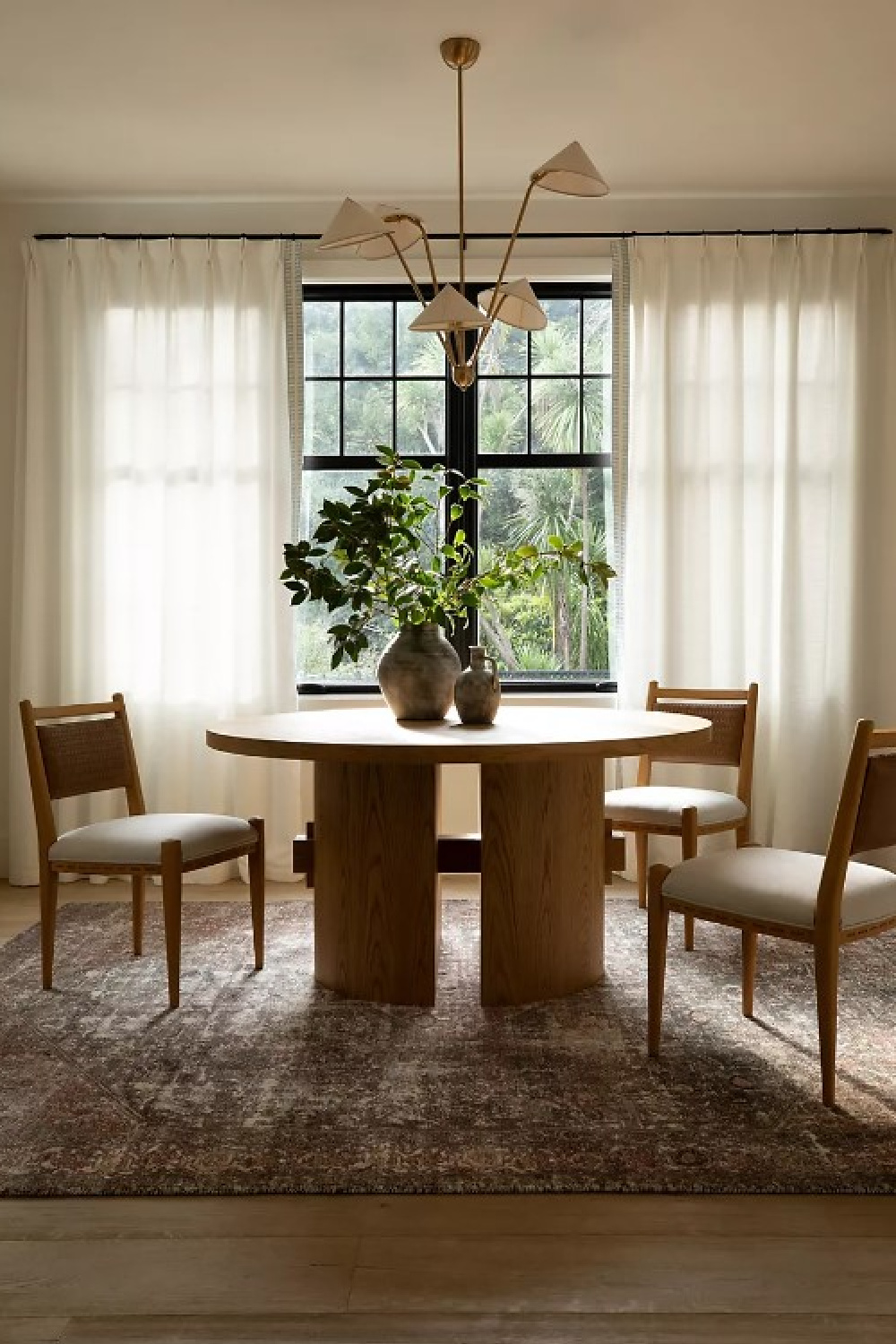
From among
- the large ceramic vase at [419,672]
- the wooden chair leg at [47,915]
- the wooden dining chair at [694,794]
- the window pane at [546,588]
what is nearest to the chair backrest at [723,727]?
the wooden dining chair at [694,794]

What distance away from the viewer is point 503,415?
17.2 ft

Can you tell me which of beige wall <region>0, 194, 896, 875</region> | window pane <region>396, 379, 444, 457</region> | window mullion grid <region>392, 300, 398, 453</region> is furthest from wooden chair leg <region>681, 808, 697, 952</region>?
window mullion grid <region>392, 300, 398, 453</region>

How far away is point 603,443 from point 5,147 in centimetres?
263

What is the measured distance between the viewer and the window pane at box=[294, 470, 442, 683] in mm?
5277

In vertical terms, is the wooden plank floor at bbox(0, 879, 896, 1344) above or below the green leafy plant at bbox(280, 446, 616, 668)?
below

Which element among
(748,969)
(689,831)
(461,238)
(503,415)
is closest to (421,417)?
(503,415)

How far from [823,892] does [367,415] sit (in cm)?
331

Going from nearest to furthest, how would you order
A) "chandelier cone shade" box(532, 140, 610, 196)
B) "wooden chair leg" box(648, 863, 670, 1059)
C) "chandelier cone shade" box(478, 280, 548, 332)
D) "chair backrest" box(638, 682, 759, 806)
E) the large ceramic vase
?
"wooden chair leg" box(648, 863, 670, 1059) → "chandelier cone shade" box(532, 140, 610, 196) → the large ceramic vase → "chandelier cone shade" box(478, 280, 548, 332) → "chair backrest" box(638, 682, 759, 806)

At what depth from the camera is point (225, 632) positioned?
5.06 m

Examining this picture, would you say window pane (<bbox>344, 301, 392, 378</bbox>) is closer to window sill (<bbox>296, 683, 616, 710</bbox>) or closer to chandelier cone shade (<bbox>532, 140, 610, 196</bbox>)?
window sill (<bbox>296, 683, 616, 710</bbox>)

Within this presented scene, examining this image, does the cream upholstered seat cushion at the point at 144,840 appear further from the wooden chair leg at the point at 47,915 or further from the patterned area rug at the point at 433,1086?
the patterned area rug at the point at 433,1086

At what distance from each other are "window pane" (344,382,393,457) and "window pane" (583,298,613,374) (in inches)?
34.4

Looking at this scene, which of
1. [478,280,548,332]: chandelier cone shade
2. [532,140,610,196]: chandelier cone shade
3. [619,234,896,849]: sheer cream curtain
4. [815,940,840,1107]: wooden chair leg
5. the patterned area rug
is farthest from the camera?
[619,234,896,849]: sheer cream curtain

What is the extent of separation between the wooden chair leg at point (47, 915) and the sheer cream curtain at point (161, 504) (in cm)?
157
